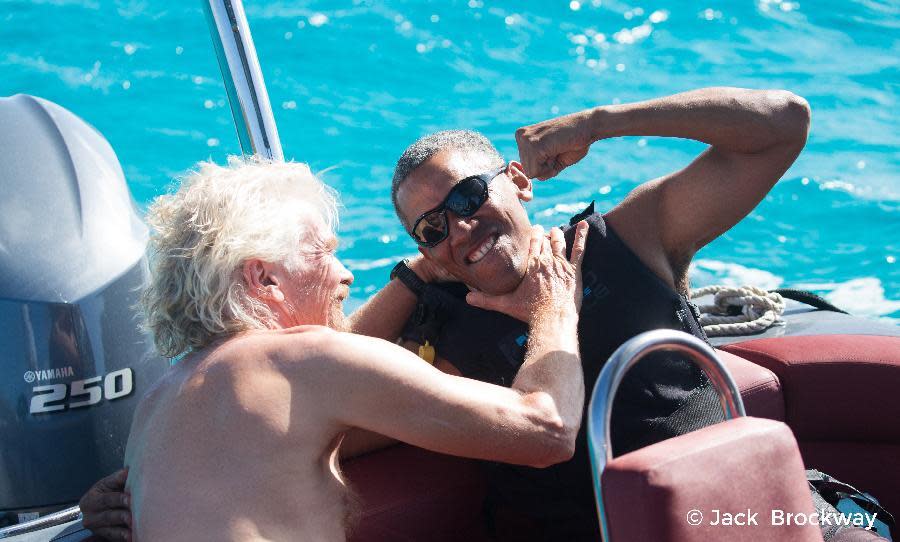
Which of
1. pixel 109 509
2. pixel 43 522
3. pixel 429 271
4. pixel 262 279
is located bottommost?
pixel 43 522

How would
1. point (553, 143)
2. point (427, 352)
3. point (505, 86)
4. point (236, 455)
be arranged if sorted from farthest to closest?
point (505, 86) < point (427, 352) < point (553, 143) < point (236, 455)

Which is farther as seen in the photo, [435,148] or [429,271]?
[429,271]

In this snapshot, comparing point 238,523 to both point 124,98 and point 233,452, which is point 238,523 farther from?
point 124,98

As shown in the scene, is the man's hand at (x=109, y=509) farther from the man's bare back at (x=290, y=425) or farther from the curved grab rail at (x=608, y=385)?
the curved grab rail at (x=608, y=385)

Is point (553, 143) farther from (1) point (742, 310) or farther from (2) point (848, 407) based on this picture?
(1) point (742, 310)

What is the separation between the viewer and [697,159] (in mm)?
2457

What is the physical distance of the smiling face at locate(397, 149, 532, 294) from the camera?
2482 millimetres

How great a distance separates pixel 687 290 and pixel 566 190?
163 inches

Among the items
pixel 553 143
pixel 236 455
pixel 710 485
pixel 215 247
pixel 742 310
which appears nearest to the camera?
pixel 710 485

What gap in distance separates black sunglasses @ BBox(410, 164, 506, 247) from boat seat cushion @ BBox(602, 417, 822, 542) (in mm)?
1033

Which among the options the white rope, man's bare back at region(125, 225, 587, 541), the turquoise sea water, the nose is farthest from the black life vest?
the turquoise sea water

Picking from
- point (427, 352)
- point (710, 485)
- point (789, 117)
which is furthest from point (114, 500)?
point (789, 117)

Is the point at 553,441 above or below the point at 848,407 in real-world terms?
above

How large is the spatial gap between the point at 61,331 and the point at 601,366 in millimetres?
1360
